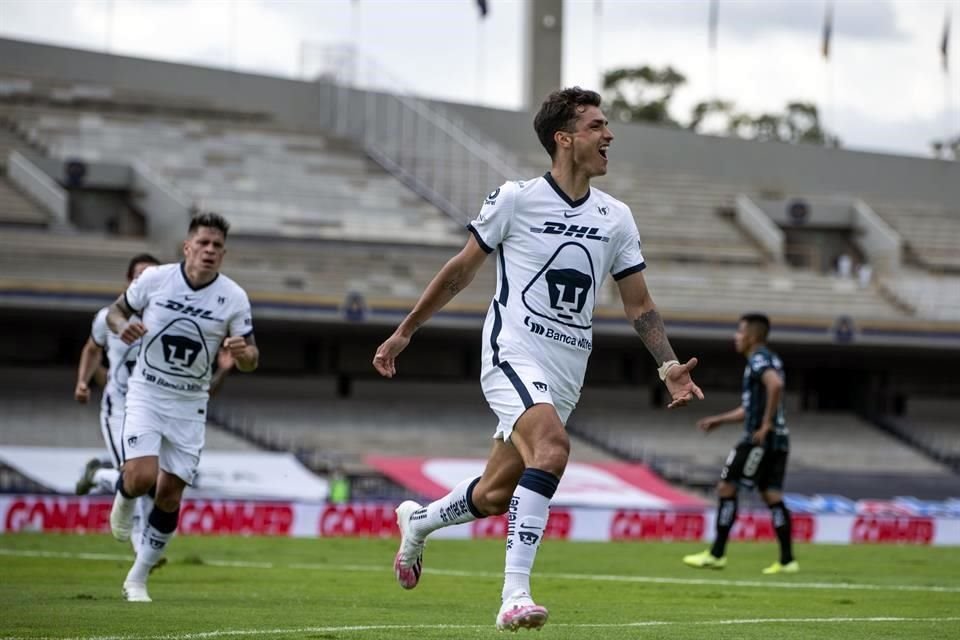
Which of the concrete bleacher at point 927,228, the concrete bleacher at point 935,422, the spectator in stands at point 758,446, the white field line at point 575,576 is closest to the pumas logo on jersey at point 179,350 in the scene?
the white field line at point 575,576

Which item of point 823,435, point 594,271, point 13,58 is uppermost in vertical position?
point 13,58

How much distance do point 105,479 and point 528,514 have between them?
26.8 ft

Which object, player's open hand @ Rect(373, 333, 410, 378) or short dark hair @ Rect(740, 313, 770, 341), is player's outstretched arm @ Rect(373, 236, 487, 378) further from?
short dark hair @ Rect(740, 313, 770, 341)

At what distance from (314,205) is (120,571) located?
90.0 ft

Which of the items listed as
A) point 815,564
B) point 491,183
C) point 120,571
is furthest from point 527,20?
point 120,571

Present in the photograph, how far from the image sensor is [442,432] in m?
39.5

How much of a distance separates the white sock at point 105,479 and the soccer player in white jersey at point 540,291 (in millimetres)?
7027

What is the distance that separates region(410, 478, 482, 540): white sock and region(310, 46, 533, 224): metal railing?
3282 cm

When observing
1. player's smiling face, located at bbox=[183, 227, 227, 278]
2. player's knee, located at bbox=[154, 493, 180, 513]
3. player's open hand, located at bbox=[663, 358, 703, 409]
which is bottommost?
player's knee, located at bbox=[154, 493, 180, 513]

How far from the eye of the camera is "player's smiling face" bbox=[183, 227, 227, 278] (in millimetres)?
11867

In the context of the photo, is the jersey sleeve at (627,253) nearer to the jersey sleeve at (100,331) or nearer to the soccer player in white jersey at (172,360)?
the soccer player in white jersey at (172,360)

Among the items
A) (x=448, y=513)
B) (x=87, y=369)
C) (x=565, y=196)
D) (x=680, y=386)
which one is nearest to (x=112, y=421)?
(x=87, y=369)

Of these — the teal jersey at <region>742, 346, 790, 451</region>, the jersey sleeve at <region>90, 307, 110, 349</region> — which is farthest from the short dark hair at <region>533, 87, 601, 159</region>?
the teal jersey at <region>742, 346, 790, 451</region>

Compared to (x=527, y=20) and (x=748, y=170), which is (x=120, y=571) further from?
(x=748, y=170)
